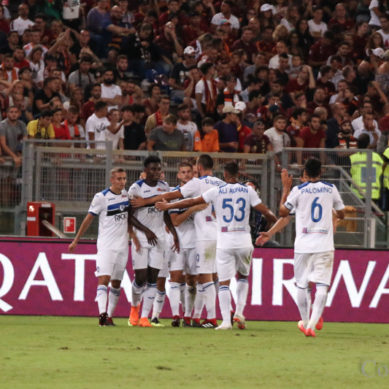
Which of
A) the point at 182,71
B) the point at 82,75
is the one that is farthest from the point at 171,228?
the point at 182,71

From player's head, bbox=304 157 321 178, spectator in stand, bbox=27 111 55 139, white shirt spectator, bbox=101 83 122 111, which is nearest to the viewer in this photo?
player's head, bbox=304 157 321 178

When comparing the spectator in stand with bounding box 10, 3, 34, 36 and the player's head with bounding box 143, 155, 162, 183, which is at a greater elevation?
the spectator in stand with bounding box 10, 3, 34, 36

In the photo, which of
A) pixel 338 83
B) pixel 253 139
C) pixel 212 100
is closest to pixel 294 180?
pixel 253 139

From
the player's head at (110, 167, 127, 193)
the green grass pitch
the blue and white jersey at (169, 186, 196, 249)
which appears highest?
the player's head at (110, 167, 127, 193)

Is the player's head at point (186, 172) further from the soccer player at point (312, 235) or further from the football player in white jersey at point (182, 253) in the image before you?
the soccer player at point (312, 235)

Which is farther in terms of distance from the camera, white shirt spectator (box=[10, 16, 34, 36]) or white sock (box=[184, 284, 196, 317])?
white shirt spectator (box=[10, 16, 34, 36])

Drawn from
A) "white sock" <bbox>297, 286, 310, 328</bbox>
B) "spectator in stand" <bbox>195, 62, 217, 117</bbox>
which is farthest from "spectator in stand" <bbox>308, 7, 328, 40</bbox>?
"white sock" <bbox>297, 286, 310, 328</bbox>

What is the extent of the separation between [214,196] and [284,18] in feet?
42.9

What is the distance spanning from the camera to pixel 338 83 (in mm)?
24141

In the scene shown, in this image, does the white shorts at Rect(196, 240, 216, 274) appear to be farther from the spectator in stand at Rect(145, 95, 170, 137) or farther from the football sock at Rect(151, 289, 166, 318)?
the spectator in stand at Rect(145, 95, 170, 137)

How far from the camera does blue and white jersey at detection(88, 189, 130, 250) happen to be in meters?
14.6

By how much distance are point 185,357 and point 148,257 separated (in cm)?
421

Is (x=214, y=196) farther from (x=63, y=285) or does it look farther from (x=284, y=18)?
(x=284, y=18)

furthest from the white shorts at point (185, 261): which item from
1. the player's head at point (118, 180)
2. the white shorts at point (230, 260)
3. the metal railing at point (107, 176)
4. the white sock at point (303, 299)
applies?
the metal railing at point (107, 176)
